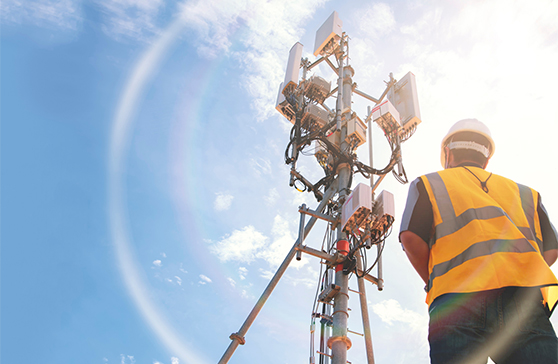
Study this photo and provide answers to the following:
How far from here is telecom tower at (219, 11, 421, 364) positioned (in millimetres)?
6801

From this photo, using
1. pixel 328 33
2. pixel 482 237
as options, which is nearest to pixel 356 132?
pixel 328 33

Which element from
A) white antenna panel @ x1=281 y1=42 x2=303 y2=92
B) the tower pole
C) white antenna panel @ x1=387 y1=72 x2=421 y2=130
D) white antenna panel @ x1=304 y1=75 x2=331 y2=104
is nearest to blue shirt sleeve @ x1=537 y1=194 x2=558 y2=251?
the tower pole

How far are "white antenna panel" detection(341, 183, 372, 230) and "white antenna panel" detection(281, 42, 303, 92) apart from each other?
13.0 ft

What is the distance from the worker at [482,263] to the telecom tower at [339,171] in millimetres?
4762

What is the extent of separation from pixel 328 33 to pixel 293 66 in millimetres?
2286

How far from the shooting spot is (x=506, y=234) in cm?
167

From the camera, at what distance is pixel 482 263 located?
5.26 ft

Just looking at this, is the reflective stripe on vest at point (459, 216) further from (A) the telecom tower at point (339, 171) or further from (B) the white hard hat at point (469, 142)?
(A) the telecom tower at point (339, 171)

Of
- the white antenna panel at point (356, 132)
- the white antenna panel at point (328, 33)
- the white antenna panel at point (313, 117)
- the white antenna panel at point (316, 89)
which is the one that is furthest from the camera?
the white antenna panel at point (328, 33)

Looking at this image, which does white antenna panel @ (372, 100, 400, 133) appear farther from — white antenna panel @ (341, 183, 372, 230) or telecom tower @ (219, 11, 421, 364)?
white antenna panel @ (341, 183, 372, 230)

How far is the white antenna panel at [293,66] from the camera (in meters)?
9.52

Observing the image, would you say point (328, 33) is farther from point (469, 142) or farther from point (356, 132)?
point (469, 142)

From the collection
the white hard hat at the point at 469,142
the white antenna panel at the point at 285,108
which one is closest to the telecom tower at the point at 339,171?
the white antenna panel at the point at 285,108

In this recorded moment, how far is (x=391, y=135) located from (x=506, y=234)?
316 inches
